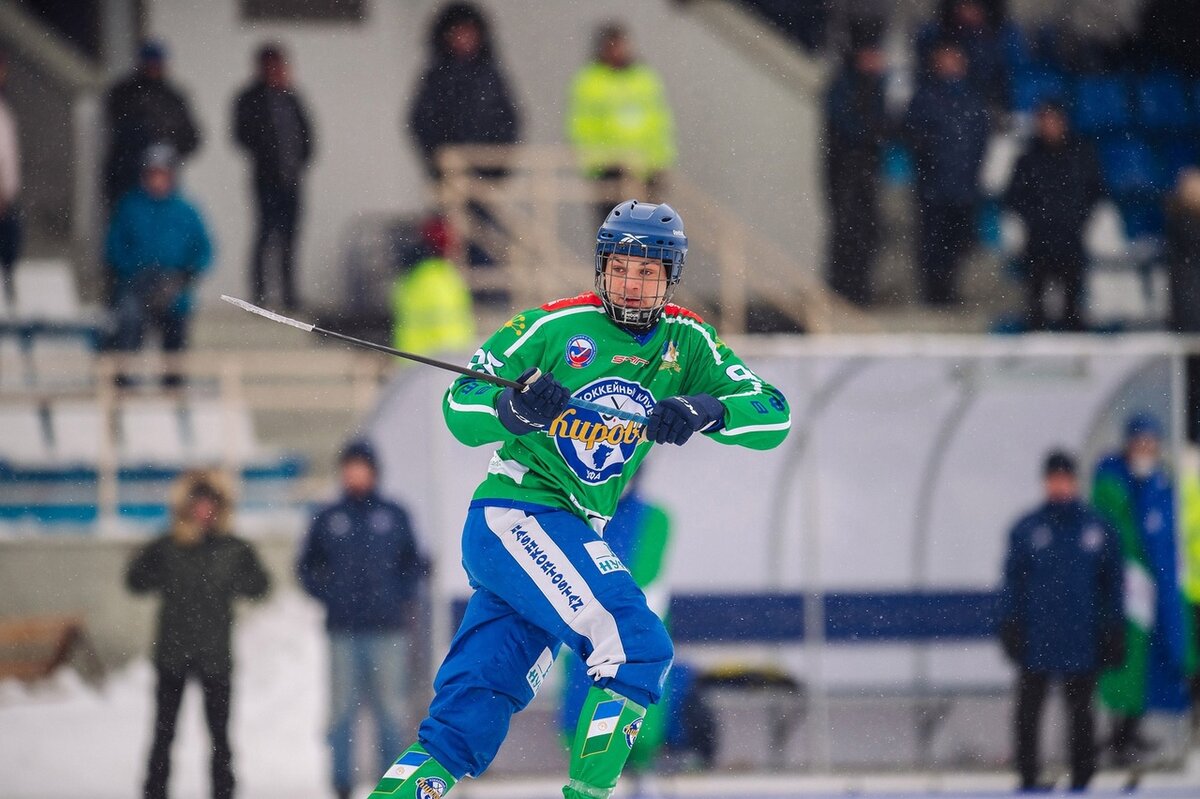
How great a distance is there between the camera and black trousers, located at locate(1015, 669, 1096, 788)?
6.60 metres

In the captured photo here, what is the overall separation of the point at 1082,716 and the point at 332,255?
634cm

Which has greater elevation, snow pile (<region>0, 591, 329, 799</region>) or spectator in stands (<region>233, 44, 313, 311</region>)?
spectator in stands (<region>233, 44, 313, 311</region>)

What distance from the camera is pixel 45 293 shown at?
1011cm

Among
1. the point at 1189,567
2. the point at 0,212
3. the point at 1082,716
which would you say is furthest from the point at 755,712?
the point at 0,212

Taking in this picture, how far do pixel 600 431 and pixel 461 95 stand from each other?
18.4 ft

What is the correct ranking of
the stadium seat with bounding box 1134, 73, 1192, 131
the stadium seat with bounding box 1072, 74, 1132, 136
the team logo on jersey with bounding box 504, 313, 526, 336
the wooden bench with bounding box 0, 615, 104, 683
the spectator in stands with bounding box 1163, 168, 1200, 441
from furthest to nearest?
the stadium seat with bounding box 1134, 73, 1192, 131
the stadium seat with bounding box 1072, 74, 1132, 136
the spectator in stands with bounding box 1163, 168, 1200, 441
the wooden bench with bounding box 0, 615, 104, 683
the team logo on jersey with bounding box 504, 313, 526, 336

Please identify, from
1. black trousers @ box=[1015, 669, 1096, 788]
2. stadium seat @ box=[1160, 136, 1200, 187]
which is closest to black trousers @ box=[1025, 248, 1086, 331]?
stadium seat @ box=[1160, 136, 1200, 187]

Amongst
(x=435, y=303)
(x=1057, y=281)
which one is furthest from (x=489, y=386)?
(x=1057, y=281)

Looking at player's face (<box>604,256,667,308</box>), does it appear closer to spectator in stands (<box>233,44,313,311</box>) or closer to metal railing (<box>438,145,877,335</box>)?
metal railing (<box>438,145,877,335</box>)

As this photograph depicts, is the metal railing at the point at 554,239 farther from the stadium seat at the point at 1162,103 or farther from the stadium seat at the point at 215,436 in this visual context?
the stadium seat at the point at 1162,103

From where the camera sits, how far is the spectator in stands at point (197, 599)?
6.47m

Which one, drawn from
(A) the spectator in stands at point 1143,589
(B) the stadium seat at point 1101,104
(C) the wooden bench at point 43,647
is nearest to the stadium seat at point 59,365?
(C) the wooden bench at point 43,647

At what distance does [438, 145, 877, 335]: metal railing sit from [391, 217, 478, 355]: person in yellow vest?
0.57 meters

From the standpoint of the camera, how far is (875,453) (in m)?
7.01
